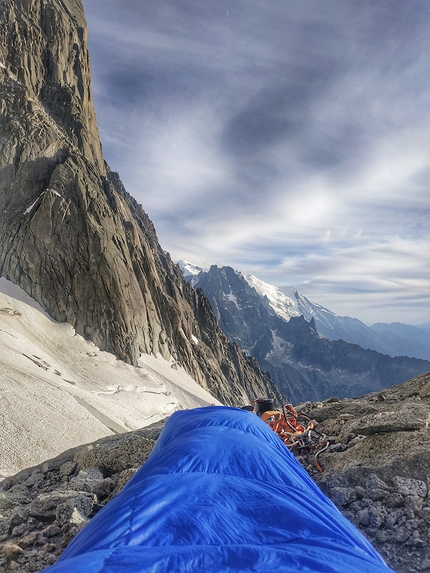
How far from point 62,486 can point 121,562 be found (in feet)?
15.7

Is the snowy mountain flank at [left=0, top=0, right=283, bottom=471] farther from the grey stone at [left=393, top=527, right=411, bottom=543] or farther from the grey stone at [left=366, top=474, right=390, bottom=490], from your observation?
the grey stone at [left=393, top=527, right=411, bottom=543]

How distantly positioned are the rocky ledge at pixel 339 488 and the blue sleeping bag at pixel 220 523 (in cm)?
109

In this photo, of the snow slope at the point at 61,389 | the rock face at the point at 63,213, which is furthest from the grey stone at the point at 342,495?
the rock face at the point at 63,213

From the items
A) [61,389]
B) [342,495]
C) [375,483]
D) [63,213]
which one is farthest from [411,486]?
[63,213]

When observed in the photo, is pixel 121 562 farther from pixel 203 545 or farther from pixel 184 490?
pixel 184 490

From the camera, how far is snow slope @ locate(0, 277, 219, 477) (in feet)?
42.5

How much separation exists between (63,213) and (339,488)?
141ft

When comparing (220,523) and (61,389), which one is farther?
(61,389)

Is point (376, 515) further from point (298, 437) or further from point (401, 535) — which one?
point (298, 437)

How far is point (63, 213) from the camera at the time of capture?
4088 cm

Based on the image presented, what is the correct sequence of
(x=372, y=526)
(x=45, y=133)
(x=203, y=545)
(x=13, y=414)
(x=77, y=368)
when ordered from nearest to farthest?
(x=203, y=545), (x=372, y=526), (x=13, y=414), (x=77, y=368), (x=45, y=133)

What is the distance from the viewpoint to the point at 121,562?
201 cm

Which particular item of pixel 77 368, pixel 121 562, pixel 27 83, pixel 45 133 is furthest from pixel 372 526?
pixel 27 83

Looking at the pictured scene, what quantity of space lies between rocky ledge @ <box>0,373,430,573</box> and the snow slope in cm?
479
